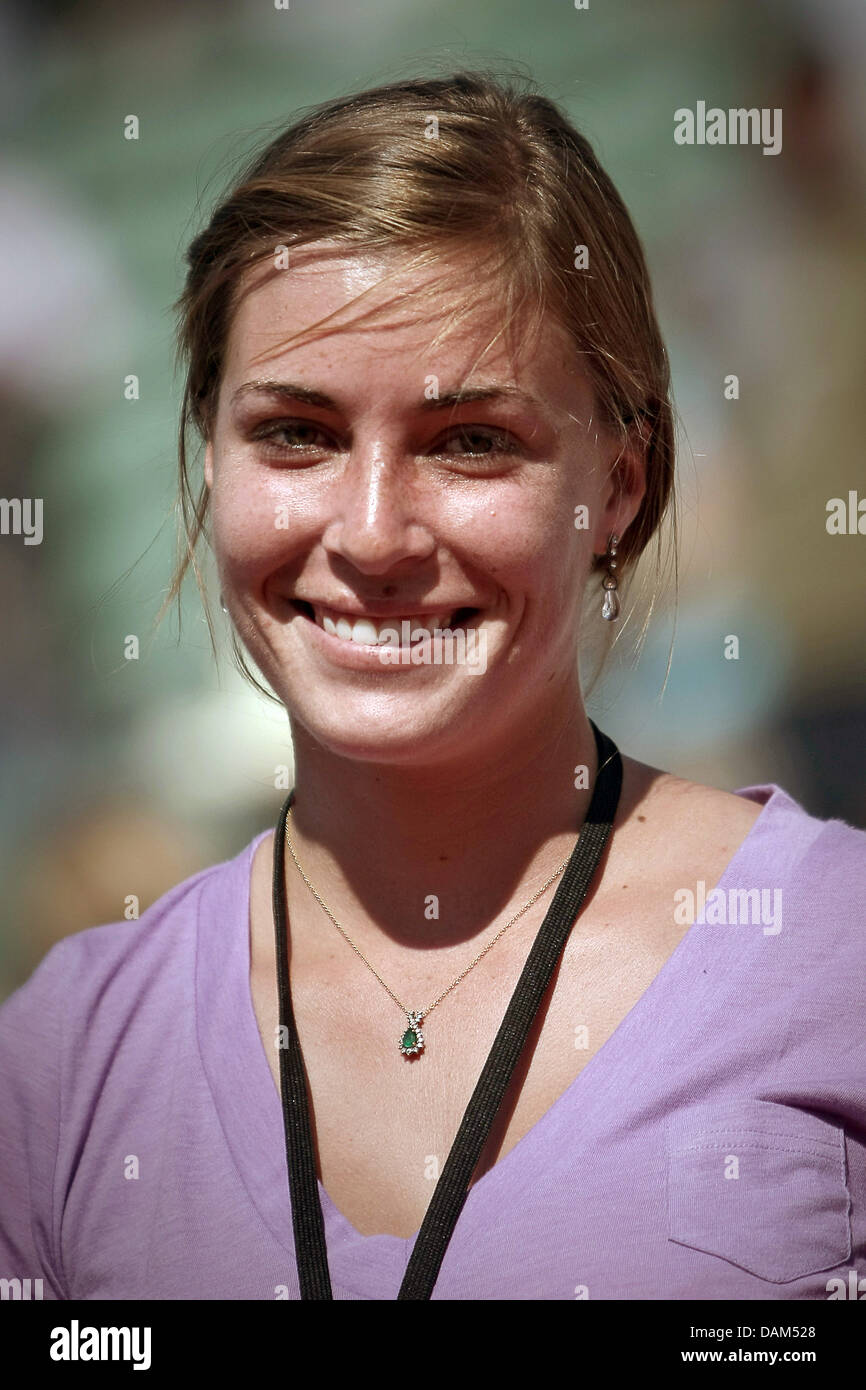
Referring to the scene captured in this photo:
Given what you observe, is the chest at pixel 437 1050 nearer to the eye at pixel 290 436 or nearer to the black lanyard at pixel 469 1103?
the black lanyard at pixel 469 1103

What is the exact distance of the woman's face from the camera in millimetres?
1559

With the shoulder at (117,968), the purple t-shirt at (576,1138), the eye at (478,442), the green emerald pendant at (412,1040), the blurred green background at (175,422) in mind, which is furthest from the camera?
the blurred green background at (175,422)

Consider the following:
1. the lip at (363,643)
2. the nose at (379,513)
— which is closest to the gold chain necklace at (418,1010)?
the lip at (363,643)

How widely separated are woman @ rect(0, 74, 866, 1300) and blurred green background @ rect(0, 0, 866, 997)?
152 centimetres

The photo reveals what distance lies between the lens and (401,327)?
1.56m

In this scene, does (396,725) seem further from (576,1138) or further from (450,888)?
(576,1138)

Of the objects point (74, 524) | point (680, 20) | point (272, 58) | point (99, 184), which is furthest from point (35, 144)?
point (680, 20)

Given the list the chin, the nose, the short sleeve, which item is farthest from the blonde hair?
the short sleeve

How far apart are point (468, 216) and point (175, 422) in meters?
1.75

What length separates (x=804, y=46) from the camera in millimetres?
3219

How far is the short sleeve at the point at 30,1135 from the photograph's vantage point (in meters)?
1.72

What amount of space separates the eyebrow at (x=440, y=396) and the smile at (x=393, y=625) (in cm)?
26

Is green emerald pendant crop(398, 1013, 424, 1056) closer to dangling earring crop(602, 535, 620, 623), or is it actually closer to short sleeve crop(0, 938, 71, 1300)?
short sleeve crop(0, 938, 71, 1300)

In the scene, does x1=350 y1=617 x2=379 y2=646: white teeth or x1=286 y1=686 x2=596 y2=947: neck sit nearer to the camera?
x1=350 y1=617 x2=379 y2=646: white teeth
